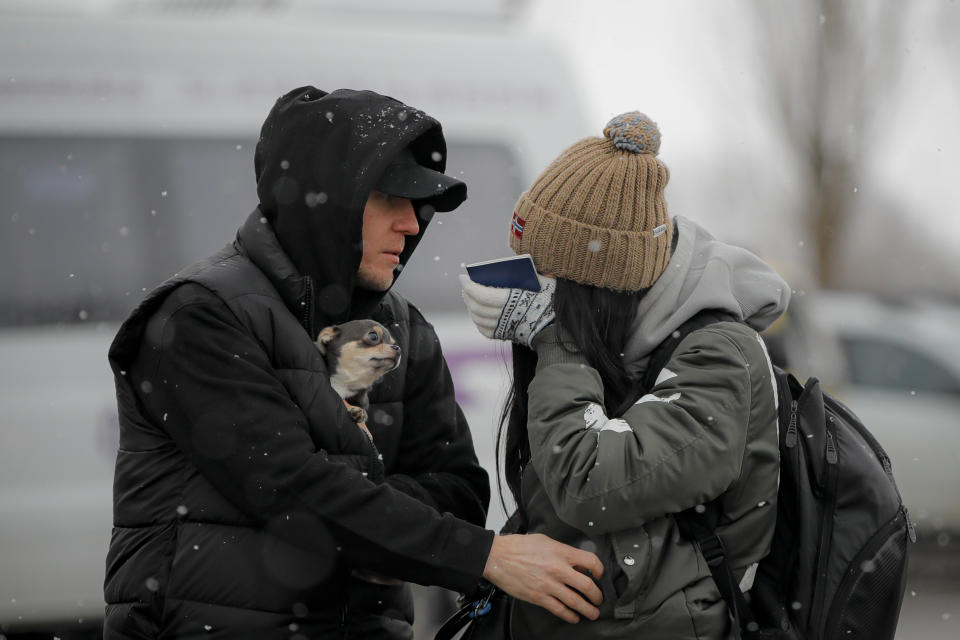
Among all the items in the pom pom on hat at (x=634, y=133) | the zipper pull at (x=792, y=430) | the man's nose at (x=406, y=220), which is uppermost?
the pom pom on hat at (x=634, y=133)

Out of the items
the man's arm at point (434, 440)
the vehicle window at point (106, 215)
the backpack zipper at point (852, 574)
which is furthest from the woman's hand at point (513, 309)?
the vehicle window at point (106, 215)

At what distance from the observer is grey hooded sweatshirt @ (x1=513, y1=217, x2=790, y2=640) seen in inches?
72.1

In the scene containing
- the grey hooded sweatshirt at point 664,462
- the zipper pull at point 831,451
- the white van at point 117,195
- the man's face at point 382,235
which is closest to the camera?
the grey hooded sweatshirt at point 664,462

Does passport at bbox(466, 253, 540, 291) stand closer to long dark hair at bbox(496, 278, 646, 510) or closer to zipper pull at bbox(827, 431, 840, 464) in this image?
long dark hair at bbox(496, 278, 646, 510)

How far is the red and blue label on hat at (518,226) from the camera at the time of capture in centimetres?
211

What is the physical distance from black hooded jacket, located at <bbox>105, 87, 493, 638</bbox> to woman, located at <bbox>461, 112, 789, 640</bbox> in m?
0.28

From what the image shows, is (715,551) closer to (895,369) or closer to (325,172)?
(325,172)

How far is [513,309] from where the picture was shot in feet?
6.68

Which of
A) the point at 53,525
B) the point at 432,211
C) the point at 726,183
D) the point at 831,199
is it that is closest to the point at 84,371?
the point at 53,525

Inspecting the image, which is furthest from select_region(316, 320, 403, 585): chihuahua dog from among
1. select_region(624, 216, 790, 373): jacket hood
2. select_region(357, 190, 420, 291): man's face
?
select_region(624, 216, 790, 373): jacket hood

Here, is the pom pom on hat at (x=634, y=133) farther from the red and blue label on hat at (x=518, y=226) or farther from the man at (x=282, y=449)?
the man at (x=282, y=449)

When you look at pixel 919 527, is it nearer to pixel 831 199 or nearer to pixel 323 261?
pixel 323 261

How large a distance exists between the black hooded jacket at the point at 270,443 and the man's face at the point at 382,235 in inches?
2.8

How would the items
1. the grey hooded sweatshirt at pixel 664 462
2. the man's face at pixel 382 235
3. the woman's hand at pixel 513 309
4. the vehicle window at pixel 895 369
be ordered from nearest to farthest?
the grey hooded sweatshirt at pixel 664 462 < the woman's hand at pixel 513 309 < the man's face at pixel 382 235 < the vehicle window at pixel 895 369
